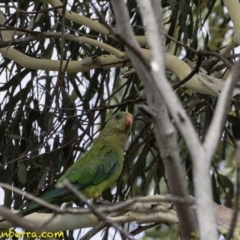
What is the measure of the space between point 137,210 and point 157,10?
0.58m

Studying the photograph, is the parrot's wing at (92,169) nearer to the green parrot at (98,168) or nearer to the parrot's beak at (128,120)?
the green parrot at (98,168)

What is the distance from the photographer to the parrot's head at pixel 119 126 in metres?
2.49

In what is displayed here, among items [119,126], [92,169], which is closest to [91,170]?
[92,169]

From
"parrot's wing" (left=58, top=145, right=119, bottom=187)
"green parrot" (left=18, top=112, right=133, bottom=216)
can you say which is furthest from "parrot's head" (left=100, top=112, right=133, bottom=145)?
"parrot's wing" (left=58, top=145, right=119, bottom=187)

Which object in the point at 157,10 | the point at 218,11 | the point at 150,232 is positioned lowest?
the point at 150,232

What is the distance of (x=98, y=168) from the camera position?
7.63ft

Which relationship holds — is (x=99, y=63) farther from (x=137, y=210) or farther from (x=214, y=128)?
(x=214, y=128)

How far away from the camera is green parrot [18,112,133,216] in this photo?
221cm

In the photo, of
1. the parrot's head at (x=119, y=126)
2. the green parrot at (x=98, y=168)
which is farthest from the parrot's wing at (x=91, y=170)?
the parrot's head at (x=119, y=126)

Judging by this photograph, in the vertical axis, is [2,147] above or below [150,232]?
above

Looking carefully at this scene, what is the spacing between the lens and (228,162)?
3471mm

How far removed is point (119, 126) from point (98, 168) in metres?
0.25

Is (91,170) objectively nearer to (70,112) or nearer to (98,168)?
(98,168)

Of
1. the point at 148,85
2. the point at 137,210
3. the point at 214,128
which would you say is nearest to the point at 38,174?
the point at 137,210
